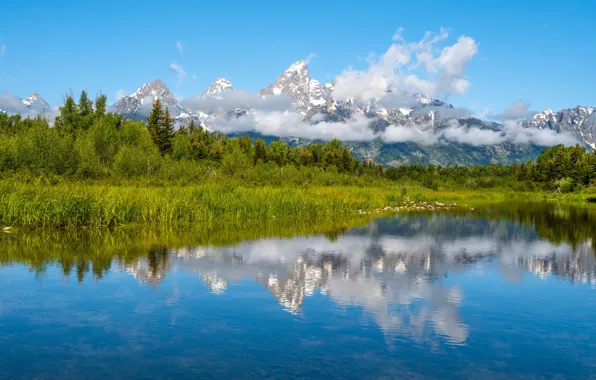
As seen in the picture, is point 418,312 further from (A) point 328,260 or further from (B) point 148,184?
(B) point 148,184

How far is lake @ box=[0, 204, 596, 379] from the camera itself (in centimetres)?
886

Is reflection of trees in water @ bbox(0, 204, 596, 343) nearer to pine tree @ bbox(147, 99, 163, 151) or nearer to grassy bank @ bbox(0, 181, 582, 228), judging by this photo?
grassy bank @ bbox(0, 181, 582, 228)

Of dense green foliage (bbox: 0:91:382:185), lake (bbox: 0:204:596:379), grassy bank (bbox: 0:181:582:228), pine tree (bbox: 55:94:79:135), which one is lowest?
lake (bbox: 0:204:596:379)

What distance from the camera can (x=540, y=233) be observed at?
30859 millimetres

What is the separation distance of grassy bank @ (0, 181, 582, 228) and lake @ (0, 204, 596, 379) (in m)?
3.04

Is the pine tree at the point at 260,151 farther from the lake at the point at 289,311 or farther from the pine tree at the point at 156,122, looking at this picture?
the lake at the point at 289,311

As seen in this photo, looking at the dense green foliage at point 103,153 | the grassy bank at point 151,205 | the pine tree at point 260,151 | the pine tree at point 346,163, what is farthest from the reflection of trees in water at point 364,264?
the pine tree at point 346,163

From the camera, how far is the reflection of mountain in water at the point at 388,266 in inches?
494

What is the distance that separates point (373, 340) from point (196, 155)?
101589 millimetres

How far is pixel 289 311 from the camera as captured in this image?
476 inches

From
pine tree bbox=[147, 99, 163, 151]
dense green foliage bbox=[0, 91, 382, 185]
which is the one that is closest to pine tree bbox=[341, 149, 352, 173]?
dense green foliage bbox=[0, 91, 382, 185]

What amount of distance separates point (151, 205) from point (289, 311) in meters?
19.4

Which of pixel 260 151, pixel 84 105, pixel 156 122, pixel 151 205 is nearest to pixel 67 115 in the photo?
pixel 84 105

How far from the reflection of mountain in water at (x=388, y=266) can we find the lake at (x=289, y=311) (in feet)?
0.24
